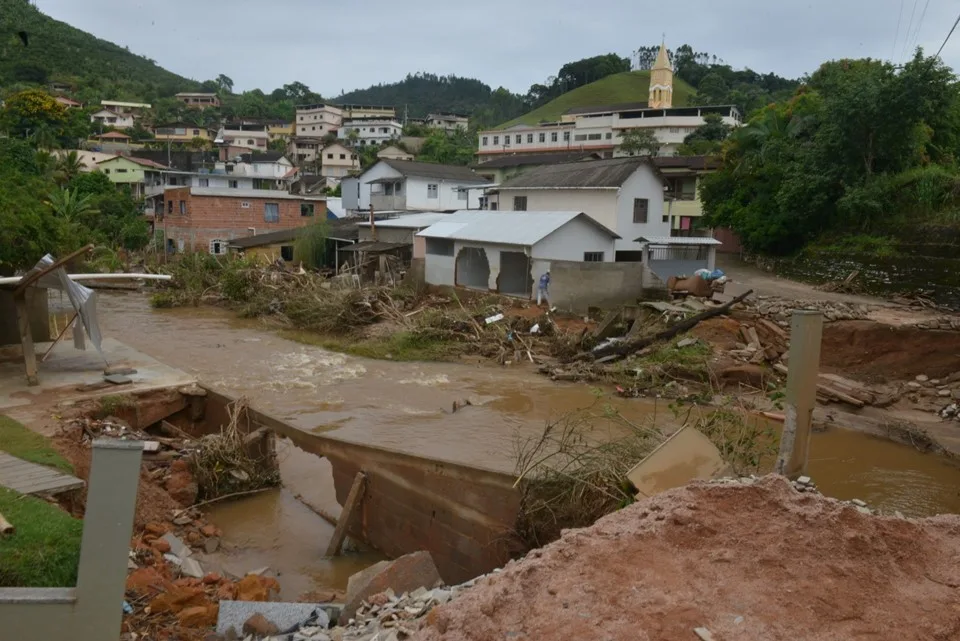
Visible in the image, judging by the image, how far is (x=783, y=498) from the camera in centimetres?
516

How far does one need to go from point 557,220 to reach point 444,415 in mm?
11543

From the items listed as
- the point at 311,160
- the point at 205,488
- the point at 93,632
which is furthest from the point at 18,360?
the point at 311,160

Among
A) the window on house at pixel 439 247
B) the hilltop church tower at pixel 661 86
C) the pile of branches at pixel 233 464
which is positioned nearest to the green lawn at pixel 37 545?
the pile of branches at pixel 233 464

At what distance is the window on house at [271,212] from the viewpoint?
4138 cm

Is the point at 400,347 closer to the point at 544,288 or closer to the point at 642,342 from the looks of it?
the point at 544,288

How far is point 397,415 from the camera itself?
14711 millimetres

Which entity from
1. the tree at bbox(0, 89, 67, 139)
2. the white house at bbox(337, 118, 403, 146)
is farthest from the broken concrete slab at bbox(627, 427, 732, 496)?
the white house at bbox(337, 118, 403, 146)

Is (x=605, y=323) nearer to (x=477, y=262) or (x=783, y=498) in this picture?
(x=477, y=262)

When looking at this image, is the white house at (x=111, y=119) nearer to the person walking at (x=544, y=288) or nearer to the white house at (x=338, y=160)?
the white house at (x=338, y=160)

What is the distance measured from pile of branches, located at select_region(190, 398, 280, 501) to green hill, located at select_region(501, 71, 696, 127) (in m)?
90.1

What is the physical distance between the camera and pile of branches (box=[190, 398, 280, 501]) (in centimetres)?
1050

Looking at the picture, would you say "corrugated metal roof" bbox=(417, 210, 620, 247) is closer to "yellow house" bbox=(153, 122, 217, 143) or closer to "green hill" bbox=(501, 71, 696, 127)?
"yellow house" bbox=(153, 122, 217, 143)

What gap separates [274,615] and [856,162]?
25.9 m

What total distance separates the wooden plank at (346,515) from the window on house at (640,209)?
1984 centimetres
